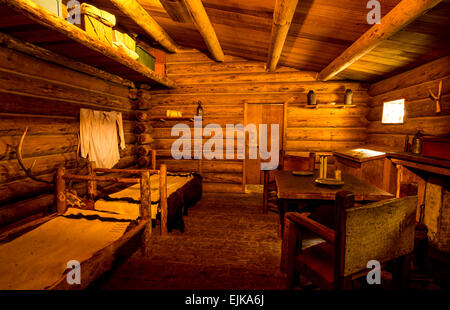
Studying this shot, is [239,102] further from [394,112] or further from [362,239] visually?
[362,239]

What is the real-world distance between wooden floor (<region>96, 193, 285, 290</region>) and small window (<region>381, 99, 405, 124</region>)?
3342 millimetres

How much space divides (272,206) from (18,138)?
462cm

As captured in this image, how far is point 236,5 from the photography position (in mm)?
3561

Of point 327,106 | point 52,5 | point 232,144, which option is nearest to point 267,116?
point 232,144

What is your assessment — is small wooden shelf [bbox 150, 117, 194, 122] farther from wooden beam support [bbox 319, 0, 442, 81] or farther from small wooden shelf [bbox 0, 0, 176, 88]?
wooden beam support [bbox 319, 0, 442, 81]

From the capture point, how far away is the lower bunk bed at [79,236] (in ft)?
6.36

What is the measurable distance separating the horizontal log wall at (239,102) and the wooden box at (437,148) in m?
2.94

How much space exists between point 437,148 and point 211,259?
348cm

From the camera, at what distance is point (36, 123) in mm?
3521

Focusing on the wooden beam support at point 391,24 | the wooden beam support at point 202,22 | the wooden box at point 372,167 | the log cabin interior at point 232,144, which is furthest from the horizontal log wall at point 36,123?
the wooden box at point 372,167

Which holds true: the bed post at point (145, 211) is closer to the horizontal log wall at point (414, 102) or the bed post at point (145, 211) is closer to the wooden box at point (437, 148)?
the wooden box at point (437, 148)
